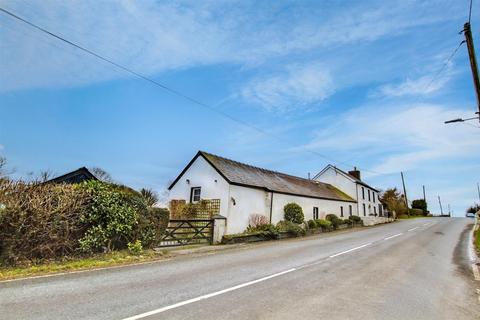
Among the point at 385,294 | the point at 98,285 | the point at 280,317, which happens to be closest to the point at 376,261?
the point at 385,294

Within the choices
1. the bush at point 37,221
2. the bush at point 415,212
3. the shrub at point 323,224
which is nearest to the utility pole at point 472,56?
the bush at point 37,221

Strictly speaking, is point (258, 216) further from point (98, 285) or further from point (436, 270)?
point (98, 285)

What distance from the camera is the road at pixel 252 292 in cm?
552

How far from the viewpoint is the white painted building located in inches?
1770

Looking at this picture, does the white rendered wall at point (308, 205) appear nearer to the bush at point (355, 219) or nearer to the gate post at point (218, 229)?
the bush at point (355, 219)

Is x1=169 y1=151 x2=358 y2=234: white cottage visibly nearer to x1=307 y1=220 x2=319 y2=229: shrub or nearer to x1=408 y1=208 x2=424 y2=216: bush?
x1=307 y1=220 x2=319 y2=229: shrub

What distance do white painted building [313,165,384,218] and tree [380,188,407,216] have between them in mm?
11425

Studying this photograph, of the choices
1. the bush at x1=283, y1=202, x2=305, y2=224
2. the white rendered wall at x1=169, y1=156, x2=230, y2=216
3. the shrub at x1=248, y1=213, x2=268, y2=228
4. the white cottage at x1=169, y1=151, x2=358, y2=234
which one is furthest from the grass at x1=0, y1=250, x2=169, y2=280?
the bush at x1=283, y1=202, x2=305, y2=224

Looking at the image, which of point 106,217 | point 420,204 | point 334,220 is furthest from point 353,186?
point 420,204

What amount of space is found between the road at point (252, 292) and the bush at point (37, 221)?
251cm

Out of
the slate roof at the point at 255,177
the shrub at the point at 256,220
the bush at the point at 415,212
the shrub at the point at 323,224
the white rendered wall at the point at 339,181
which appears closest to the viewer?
the shrub at the point at 256,220

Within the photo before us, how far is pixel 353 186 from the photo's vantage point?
44969 mm

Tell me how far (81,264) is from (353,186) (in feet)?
135

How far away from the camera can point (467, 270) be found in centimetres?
1039
